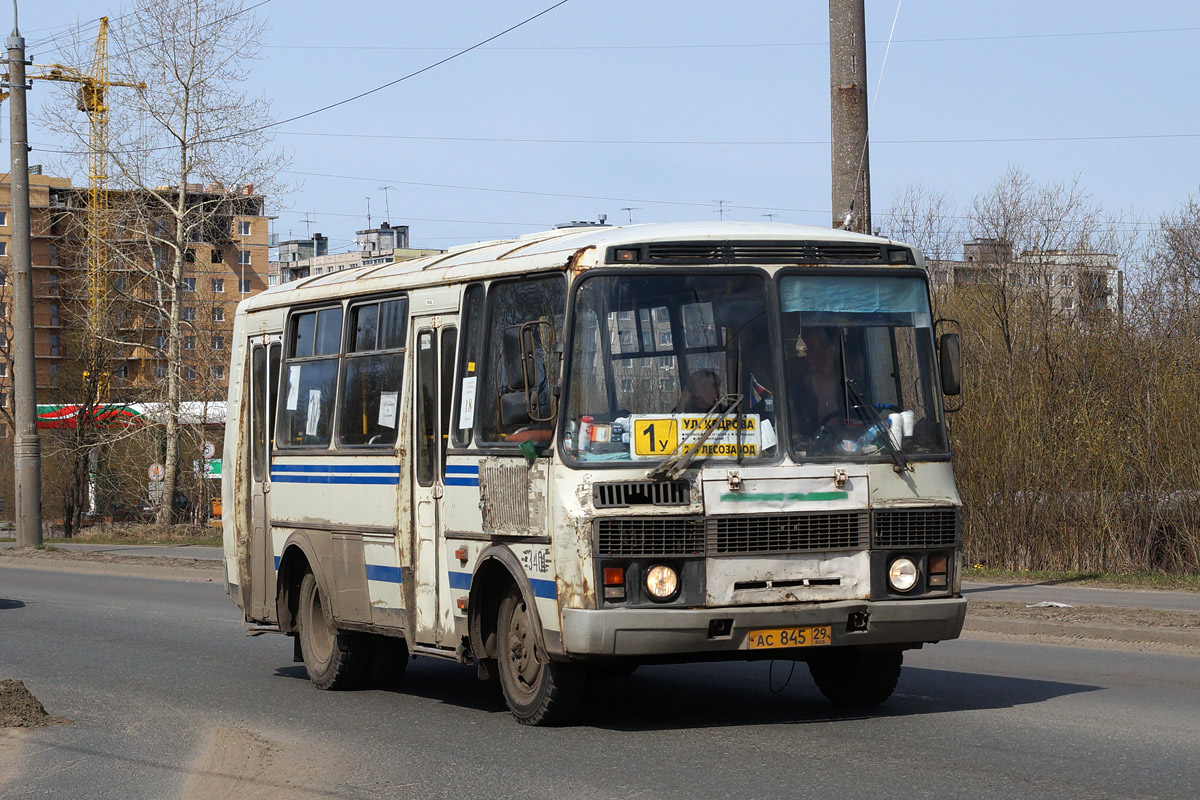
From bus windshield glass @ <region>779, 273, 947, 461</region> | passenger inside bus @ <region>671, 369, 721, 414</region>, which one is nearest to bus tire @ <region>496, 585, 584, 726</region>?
passenger inside bus @ <region>671, 369, 721, 414</region>

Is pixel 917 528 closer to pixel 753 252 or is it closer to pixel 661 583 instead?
pixel 661 583

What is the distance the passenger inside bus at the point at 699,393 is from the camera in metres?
8.85

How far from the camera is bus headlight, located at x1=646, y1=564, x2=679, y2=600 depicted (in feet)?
28.1

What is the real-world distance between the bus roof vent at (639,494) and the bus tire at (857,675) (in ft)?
5.89

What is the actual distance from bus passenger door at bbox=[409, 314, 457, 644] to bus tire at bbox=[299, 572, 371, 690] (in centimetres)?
132

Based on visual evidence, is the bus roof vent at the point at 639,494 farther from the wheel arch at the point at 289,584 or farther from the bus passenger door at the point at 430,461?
the wheel arch at the point at 289,584

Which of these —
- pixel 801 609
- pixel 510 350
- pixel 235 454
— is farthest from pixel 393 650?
pixel 801 609

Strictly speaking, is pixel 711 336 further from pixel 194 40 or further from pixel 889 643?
pixel 194 40

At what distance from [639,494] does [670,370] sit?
28.5 inches

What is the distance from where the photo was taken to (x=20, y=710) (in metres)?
10.2

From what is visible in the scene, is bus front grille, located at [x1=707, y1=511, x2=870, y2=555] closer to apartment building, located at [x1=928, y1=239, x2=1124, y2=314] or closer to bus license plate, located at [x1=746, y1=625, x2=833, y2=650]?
bus license plate, located at [x1=746, y1=625, x2=833, y2=650]

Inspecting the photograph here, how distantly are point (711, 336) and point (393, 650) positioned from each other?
4.13 metres

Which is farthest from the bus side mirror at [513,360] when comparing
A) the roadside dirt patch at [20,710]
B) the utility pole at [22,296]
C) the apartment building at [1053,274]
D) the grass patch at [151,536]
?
the grass patch at [151,536]

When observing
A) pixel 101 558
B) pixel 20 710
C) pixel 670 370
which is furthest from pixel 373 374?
pixel 101 558
